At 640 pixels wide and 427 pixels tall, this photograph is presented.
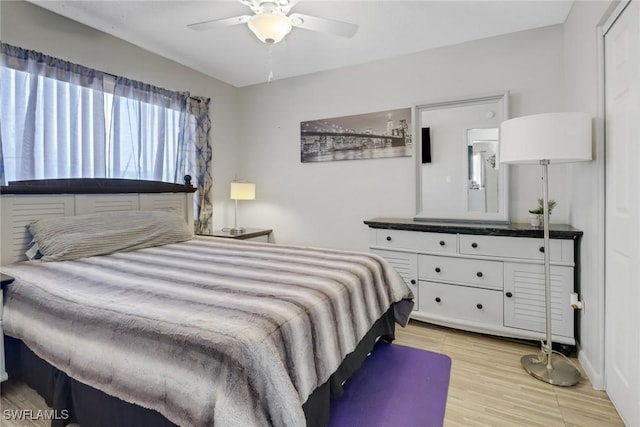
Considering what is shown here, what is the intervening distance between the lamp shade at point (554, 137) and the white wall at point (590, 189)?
0.40ft

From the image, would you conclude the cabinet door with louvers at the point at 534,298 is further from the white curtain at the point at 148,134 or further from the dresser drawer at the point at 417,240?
the white curtain at the point at 148,134

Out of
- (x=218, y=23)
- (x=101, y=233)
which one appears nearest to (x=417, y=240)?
(x=218, y=23)

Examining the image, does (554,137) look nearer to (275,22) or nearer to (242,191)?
(275,22)

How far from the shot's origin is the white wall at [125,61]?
230 centimetres

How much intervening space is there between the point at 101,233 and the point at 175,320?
159 centimetres

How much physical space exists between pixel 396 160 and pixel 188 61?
239cm

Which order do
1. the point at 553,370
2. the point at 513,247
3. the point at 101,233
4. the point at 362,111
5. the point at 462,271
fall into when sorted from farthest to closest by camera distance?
the point at 362,111 → the point at 462,271 → the point at 513,247 → the point at 101,233 → the point at 553,370

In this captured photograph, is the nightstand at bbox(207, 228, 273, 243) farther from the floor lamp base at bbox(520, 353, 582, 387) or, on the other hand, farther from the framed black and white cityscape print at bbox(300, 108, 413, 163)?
the floor lamp base at bbox(520, 353, 582, 387)

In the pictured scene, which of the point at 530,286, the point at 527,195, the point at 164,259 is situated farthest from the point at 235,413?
the point at 527,195

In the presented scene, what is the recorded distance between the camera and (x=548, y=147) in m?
1.84

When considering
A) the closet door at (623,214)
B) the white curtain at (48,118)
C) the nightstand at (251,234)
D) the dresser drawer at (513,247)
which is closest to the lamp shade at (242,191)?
the nightstand at (251,234)

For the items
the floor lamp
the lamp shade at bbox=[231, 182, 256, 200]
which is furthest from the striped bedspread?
the lamp shade at bbox=[231, 182, 256, 200]

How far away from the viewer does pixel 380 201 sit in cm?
335

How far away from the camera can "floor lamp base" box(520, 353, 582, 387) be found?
1917 millimetres
